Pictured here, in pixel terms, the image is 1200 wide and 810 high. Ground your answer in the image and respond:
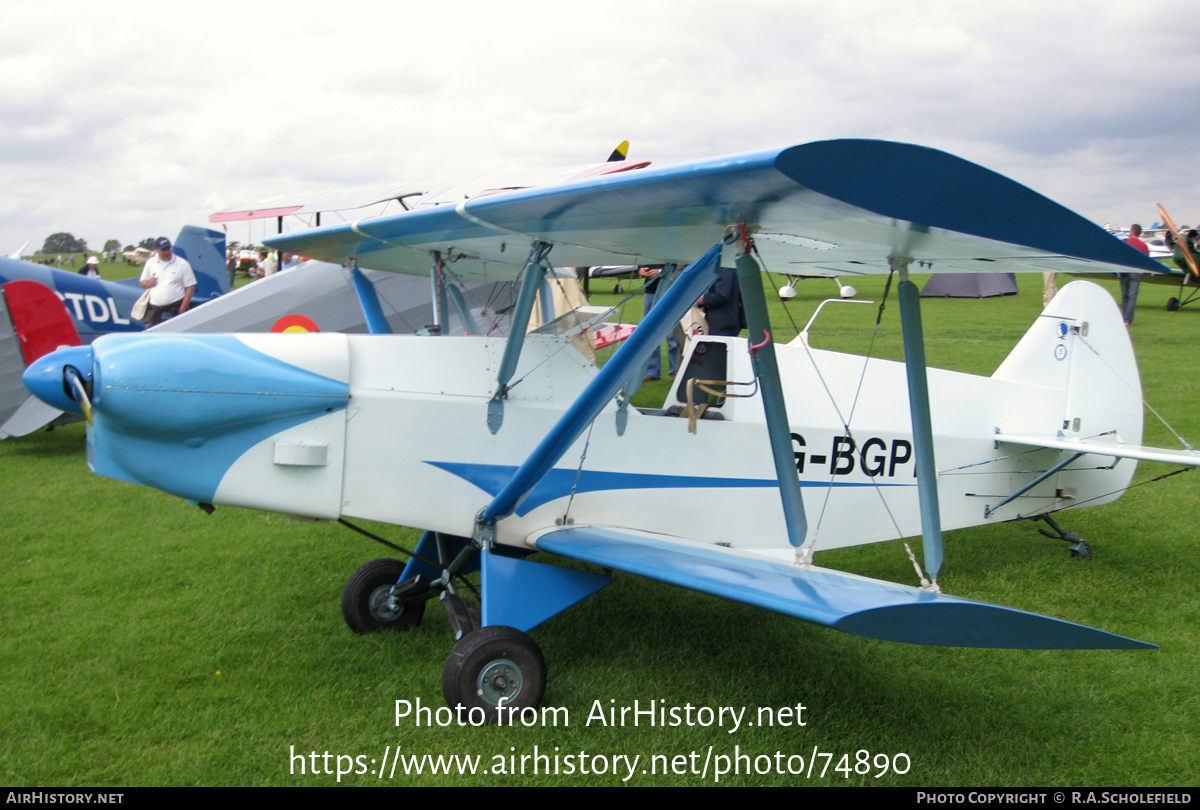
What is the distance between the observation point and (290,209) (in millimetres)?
12180

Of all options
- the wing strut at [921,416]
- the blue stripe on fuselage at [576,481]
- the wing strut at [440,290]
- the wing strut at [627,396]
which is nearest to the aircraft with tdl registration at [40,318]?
the wing strut at [440,290]

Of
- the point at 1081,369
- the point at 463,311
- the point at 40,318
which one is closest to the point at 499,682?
the point at 463,311

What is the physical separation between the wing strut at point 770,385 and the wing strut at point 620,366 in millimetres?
155

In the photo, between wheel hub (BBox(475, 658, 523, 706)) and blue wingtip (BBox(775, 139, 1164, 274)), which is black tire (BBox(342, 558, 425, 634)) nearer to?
wheel hub (BBox(475, 658, 523, 706))

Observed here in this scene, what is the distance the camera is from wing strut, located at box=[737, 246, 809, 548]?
3.13m

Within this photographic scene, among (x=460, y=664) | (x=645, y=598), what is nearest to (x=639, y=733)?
(x=460, y=664)

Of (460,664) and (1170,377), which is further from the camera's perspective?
(1170,377)

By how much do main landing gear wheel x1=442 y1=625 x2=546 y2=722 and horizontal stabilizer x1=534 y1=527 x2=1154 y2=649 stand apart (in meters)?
0.46

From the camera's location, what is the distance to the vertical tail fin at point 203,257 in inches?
477

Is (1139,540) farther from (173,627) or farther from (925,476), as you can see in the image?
(173,627)

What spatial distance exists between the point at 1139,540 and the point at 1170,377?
6.90 meters

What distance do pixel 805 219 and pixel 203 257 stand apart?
38.2 ft

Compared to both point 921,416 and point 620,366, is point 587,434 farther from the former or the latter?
point 921,416

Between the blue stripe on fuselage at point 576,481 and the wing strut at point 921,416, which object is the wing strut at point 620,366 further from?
the wing strut at point 921,416
